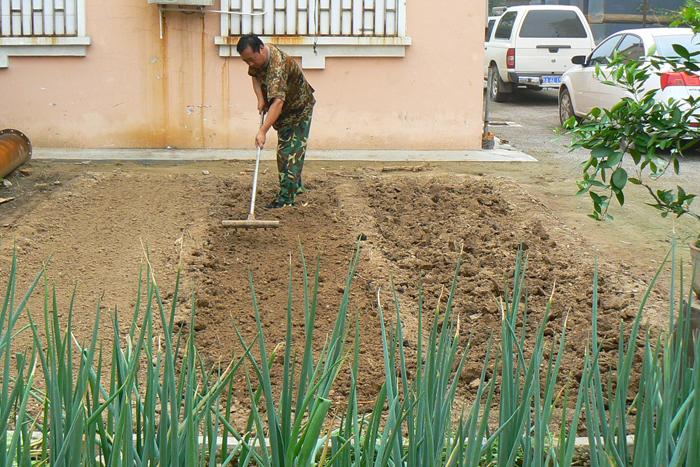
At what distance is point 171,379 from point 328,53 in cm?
1003

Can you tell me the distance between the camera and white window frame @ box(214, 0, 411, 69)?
39.5 ft

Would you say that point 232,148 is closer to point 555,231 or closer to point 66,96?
point 66,96

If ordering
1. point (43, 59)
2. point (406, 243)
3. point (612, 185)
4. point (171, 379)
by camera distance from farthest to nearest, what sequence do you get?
point (43, 59), point (406, 243), point (612, 185), point (171, 379)

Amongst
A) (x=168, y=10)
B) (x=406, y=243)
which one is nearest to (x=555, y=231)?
(x=406, y=243)

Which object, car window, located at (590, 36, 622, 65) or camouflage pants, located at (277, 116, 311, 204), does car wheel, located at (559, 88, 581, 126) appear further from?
camouflage pants, located at (277, 116, 311, 204)

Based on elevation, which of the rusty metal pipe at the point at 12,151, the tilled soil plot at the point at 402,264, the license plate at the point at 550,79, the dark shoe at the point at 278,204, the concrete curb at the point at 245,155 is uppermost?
the license plate at the point at 550,79

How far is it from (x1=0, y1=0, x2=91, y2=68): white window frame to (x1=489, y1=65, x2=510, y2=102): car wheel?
9969mm

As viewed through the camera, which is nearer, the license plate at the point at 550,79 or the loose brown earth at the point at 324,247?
the loose brown earth at the point at 324,247

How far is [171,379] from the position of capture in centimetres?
244

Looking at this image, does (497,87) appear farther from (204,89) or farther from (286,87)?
(286,87)

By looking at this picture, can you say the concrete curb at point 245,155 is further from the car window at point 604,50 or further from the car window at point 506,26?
the car window at point 506,26

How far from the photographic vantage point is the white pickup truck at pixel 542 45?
19312 mm

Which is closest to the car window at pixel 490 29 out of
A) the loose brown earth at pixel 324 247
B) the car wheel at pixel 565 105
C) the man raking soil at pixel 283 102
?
the car wheel at pixel 565 105

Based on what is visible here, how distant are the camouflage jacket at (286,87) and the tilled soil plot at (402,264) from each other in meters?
0.79
